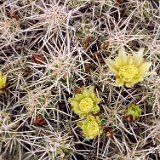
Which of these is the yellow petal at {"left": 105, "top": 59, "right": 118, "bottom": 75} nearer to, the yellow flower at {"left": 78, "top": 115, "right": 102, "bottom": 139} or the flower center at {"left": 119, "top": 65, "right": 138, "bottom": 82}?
the flower center at {"left": 119, "top": 65, "right": 138, "bottom": 82}

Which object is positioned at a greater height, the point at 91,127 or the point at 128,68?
the point at 128,68

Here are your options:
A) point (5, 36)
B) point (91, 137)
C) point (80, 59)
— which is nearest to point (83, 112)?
point (91, 137)

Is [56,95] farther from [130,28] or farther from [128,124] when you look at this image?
[130,28]

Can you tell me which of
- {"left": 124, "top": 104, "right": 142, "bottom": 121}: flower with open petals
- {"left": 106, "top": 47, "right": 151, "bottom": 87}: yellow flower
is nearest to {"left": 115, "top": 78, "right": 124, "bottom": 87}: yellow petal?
{"left": 106, "top": 47, "right": 151, "bottom": 87}: yellow flower

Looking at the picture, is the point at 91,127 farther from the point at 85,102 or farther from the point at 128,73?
the point at 128,73

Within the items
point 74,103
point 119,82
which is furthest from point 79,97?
point 119,82

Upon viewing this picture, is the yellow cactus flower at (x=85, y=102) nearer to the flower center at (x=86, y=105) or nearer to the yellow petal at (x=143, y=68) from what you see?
the flower center at (x=86, y=105)
